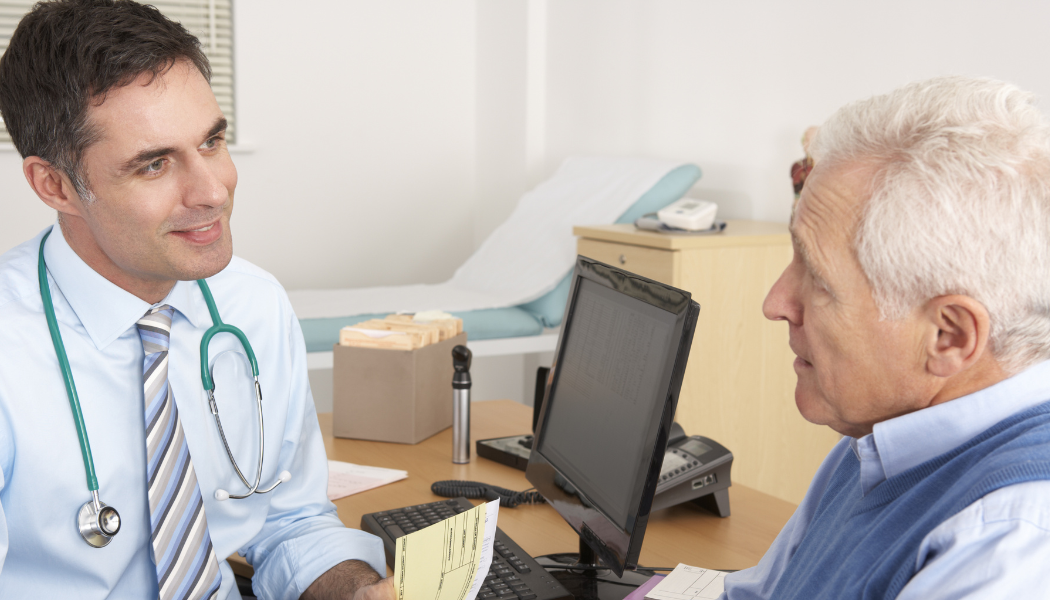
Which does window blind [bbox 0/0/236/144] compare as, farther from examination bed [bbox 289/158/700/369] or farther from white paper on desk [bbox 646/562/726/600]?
white paper on desk [bbox 646/562/726/600]

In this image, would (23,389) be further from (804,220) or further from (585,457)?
(804,220)

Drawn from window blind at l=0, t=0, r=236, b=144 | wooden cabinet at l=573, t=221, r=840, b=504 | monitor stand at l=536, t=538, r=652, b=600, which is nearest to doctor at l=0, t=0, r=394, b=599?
monitor stand at l=536, t=538, r=652, b=600

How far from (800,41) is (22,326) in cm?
254

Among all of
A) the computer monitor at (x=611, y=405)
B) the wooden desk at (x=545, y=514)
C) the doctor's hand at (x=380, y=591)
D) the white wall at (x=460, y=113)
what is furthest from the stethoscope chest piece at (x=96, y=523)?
the white wall at (x=460, y=113)

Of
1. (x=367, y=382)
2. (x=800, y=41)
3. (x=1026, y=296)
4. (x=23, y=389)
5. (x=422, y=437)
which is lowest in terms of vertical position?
(x=422, y=437)

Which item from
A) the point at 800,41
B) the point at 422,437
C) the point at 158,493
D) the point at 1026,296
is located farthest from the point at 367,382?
the point at 800,41

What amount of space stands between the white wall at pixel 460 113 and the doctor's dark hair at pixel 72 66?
2.28m

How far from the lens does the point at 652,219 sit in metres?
2.85

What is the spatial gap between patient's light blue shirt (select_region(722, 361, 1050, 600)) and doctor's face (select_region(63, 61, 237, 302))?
851mm

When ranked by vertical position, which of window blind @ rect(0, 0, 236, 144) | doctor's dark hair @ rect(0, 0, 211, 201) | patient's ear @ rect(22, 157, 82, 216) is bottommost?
patient's ear @ rect(22, 157, 82, 216)

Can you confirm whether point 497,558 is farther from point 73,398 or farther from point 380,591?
point 73,398

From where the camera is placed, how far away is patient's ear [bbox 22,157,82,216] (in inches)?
45.1

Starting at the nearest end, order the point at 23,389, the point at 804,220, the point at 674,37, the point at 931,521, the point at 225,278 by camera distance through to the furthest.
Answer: the point at 931,521, the point at 804,220, the point at 23,389, the point at 225,278, the point at 674,37

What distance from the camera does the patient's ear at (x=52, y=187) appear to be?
1145 mm
